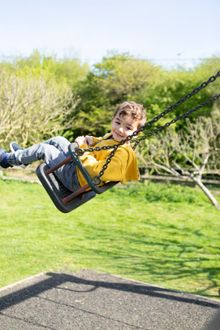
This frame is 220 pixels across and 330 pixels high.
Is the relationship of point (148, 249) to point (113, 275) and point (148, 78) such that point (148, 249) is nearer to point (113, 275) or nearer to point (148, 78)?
point (113, 275)

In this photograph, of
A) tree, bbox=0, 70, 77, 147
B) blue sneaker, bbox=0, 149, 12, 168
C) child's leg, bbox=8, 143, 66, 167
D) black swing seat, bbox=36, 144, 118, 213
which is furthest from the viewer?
tree, bbox=0, 70, 77, 147

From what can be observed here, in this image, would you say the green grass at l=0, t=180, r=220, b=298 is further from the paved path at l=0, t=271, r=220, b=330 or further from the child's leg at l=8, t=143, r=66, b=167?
the child's leg at l=8, t=143, r=66, b=167

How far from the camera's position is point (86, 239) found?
8.70m

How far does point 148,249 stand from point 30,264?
2073 millimetres

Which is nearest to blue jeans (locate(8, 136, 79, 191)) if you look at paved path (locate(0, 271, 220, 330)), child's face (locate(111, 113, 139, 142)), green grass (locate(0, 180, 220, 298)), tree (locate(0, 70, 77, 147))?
child's face (locate(111, 113, 139, 142))

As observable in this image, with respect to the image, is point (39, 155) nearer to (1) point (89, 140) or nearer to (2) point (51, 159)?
(2) point (51, 159)

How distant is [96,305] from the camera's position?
5.59m

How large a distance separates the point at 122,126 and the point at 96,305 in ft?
9.07

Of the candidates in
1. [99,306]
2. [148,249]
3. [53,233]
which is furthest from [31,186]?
[99,306]

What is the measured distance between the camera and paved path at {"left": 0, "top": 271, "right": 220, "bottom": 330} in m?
5.07

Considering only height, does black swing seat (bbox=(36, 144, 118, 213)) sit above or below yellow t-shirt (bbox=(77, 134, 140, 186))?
below

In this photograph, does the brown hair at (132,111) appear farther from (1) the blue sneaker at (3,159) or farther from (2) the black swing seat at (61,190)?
(1) the blue sneaker at (3,159)

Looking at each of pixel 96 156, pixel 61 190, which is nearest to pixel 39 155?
pixel 61 190

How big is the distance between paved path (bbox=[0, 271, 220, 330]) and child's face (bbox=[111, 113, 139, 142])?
2.25 m
